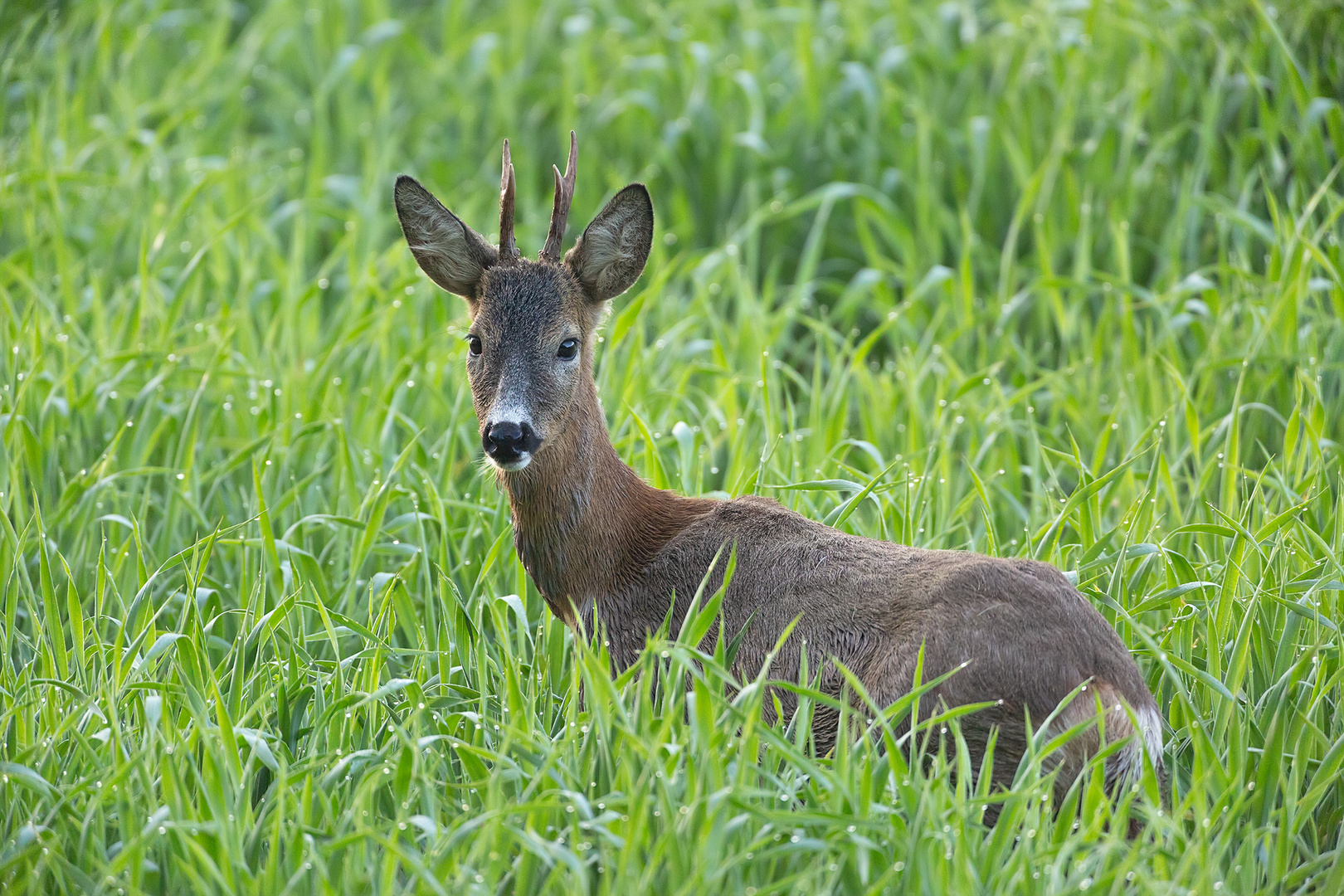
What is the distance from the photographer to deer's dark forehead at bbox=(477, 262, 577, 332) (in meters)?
3.55

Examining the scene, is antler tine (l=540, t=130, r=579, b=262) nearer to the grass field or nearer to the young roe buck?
the young roe buck

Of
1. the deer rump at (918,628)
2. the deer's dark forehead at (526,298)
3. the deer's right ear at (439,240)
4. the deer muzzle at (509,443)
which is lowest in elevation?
the deer rump at (918,628)

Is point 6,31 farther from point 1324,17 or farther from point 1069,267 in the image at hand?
point 1324,17

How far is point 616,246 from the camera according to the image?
371 cm

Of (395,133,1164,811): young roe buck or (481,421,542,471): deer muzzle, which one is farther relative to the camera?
(481,421,542,471): deer muzzle

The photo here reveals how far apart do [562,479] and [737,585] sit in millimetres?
559

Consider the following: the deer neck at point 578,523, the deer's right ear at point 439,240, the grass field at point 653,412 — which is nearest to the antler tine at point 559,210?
the deer's right ear at point 439,240

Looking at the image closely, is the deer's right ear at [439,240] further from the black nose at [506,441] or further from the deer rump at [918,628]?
the deer rump at [918,628]

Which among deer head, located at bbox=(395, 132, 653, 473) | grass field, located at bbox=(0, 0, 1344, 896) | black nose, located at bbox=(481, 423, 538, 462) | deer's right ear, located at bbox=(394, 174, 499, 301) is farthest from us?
deer's right ear, located at bbox=(394, 174, 499, 301)

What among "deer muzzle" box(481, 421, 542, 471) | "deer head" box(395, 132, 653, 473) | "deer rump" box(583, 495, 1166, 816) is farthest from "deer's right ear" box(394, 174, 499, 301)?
"deer rump" box(583, 495, 1166, 816)

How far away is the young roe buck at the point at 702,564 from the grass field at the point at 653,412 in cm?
18

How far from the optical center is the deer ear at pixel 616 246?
3650 millimetres


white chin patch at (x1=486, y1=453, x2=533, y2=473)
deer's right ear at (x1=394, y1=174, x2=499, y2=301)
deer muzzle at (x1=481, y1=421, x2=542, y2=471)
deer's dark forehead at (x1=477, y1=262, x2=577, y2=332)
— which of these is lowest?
white chin patch at (x1=486, y1=453, x2=533, y2=473)

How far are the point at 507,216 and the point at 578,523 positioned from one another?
2.78 feet
